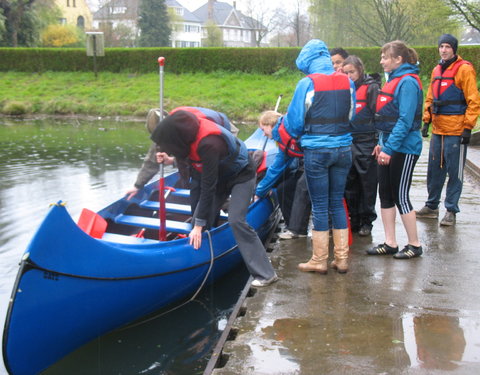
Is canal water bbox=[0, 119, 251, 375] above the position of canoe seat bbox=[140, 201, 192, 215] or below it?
below

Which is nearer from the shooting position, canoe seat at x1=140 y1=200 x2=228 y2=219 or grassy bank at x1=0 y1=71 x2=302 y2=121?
canoe seat at x1=140 y1=200 x2=228 y2=219

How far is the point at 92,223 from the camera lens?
5219 millimetres

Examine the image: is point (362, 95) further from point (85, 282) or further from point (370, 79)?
point (85, 282)

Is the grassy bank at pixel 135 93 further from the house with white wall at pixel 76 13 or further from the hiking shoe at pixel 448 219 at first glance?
the house with white wall at pixel 76 13

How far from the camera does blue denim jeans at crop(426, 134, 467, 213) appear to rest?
5.96 m

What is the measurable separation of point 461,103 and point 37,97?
22705 millimetres

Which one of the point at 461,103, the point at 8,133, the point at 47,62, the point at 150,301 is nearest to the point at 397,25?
the point at 47,62

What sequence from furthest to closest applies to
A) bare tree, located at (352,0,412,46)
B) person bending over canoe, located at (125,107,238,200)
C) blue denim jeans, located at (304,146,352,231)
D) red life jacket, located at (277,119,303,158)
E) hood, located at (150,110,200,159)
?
bare tree, located at (352,0,412,46) < red life jacket, located at (277,119,303,158) < person bending over canoe, located at (125,107,238,200) < blue denim jeans, located at (304,146,352,231) < hood, located at (150,110,200,159)

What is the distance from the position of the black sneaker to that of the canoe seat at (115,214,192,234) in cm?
174

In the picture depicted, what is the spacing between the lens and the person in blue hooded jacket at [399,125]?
4.69 meters

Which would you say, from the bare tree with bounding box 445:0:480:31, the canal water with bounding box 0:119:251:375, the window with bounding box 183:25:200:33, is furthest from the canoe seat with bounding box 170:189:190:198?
the window with bounding box 183:25:200:33

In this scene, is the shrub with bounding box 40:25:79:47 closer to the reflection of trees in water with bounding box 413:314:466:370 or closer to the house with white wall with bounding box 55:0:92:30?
the house with white wall with bounding box 55:0:92:30

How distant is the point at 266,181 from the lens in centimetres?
600

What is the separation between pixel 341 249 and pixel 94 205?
5.46 meters
